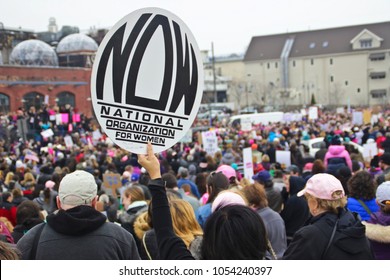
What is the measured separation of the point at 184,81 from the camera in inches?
118

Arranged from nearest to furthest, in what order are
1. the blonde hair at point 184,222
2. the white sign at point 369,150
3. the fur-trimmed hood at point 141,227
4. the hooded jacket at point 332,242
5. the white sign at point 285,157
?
the hooded jacket at point 332,242, the blonde hair at point 184,222, the fur-trimmed hood at point 141,227, the white sign at point 285,157, the white sign at point 369,150

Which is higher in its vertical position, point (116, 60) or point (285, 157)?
point (116, 60)

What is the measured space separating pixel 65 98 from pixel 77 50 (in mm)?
7829

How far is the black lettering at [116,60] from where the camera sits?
9.23ft

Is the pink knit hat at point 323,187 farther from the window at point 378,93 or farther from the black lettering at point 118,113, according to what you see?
the window at point 378,93

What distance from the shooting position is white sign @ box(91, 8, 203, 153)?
2836mm

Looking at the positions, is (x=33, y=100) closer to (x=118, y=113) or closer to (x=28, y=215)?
(x=28, y=215)

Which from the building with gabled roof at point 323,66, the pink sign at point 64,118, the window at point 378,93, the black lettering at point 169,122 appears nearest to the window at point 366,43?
the building with gabled roof at point 323,66

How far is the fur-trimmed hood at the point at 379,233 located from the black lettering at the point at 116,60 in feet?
7.47

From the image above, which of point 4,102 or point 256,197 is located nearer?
point 256,197

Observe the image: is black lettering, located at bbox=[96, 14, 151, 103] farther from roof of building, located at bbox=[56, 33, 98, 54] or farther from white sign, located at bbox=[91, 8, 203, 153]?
roof of building, located at bbox=[56, 33, 98, 54]

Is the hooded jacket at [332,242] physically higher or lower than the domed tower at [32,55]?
lower

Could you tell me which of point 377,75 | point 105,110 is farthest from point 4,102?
point 377,75
